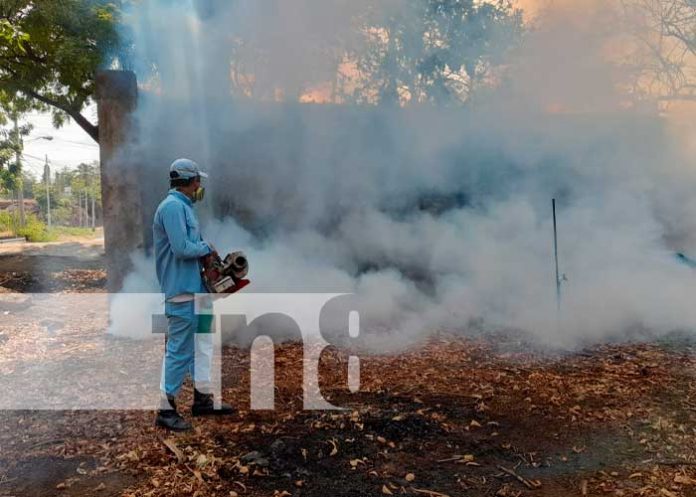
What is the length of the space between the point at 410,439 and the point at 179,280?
185cm

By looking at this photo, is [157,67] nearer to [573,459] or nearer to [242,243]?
[242,243]

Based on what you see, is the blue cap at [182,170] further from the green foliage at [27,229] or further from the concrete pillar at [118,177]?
the green foliage at [27,229]

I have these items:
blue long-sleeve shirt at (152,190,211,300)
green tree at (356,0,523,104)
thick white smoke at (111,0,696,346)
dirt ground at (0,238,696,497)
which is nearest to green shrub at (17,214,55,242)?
thick white smoke at (111,0,696,346)

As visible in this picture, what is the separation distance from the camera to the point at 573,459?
3.32 metres

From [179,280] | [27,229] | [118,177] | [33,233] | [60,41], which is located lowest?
[179,280]

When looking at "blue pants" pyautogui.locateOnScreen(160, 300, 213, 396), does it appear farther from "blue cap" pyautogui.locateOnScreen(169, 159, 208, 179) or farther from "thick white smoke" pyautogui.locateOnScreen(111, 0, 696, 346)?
"thick white smoke" pyautogui.locateOnScreen(111, 0, 696, 346)

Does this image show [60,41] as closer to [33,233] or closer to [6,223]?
[33,233]

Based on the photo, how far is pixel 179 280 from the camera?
154 inches

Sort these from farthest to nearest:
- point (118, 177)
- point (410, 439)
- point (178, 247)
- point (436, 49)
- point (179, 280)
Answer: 1. point (436, 49)
2. point (118, 177)
3. point (179, 280)
4. point (178, 247)
5. point (410, 439)

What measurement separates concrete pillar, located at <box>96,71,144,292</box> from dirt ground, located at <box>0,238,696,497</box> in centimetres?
234

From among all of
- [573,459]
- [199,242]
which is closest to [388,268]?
[199,242]

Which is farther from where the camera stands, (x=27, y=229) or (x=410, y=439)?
(x=27, y=229)

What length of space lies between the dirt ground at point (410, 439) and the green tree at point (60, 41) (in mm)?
4647

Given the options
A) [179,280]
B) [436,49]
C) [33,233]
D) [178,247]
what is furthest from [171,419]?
[33,233]
